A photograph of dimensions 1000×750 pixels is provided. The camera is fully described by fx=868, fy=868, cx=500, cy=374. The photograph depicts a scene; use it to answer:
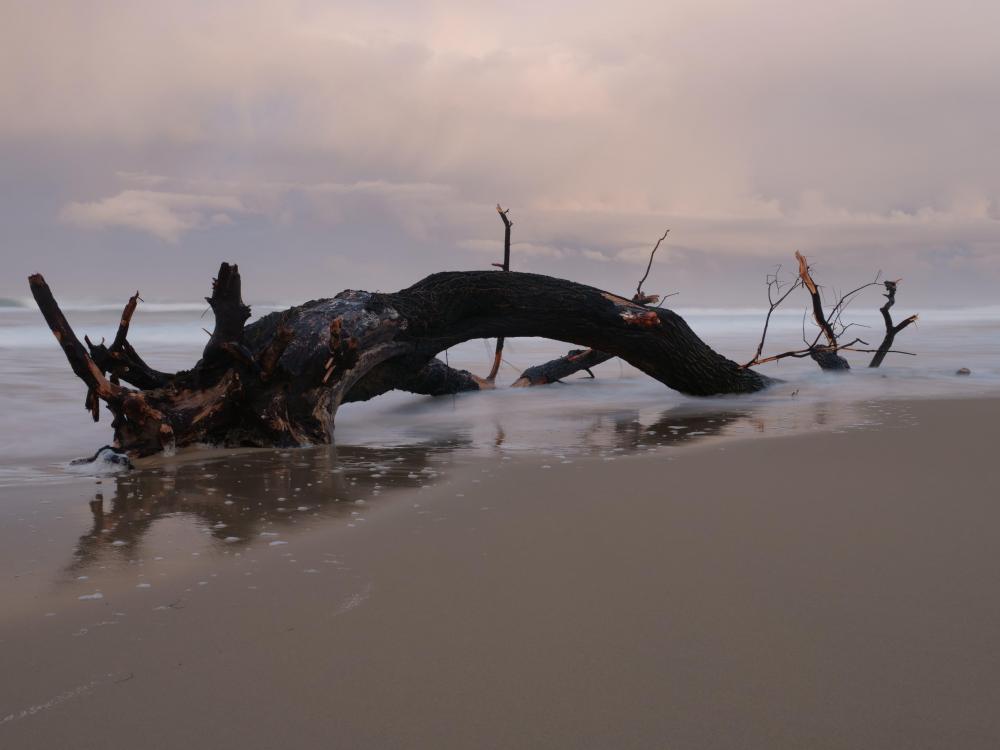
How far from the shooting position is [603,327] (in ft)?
25.8

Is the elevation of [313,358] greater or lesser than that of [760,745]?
greater

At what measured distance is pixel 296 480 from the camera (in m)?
4.24

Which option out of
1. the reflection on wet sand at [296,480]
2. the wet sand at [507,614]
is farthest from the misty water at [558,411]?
the wet sand at [507,614]

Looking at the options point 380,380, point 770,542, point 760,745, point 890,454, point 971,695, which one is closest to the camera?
point 760,745

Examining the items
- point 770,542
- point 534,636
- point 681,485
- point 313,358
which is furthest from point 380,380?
point 534,636

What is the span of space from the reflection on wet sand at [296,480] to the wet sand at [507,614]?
0.03 meters

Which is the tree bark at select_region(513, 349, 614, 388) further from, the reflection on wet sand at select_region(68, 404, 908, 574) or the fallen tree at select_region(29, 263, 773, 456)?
the reflection on wet sand at select_region(68, 404, 908, 574)

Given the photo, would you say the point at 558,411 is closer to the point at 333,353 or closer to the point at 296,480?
the point at 333,353

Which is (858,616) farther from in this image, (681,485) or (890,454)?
(890,454)

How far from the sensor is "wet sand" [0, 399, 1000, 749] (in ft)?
5.83

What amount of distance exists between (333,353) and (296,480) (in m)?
1.55

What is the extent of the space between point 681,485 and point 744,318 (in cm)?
3438

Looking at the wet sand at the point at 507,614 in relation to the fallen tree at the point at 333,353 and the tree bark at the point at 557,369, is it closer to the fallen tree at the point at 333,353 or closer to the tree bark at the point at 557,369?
the fallen tree at the point at 333,353

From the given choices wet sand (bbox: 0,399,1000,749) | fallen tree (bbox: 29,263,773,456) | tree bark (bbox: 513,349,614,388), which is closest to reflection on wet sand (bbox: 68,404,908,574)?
wet sand (bbox: 0,399,1000,749)
